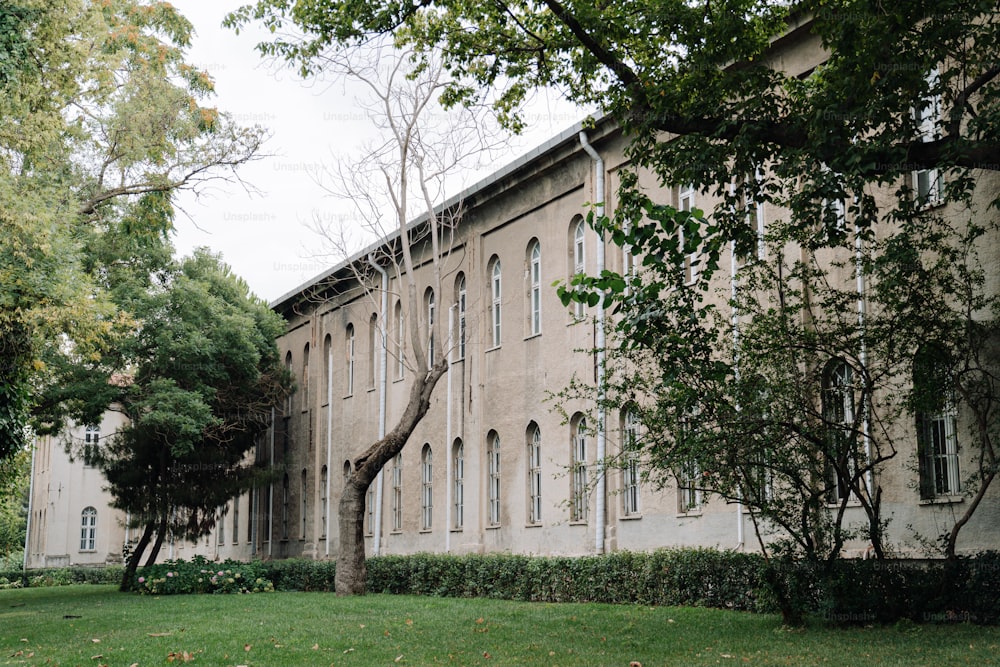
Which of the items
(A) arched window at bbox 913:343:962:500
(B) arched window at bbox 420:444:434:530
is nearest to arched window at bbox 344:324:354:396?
(B) arched window at bbox 420:444:434:530

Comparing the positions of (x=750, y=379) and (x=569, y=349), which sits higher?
(x=569, y=349)

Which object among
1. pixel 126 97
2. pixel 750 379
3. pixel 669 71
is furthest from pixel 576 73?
pixel 126 97

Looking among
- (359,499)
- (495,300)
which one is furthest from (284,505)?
(359,499)

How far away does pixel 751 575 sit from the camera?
50.8ft

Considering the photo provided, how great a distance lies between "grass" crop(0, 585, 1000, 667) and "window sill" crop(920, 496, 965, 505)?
2.66 m

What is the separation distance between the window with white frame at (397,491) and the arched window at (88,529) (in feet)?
103

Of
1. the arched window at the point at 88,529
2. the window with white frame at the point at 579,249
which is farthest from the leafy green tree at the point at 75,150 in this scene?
the arched window at the point at 88,529

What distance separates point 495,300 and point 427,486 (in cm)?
594

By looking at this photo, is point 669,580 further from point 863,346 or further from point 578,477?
point 578,477

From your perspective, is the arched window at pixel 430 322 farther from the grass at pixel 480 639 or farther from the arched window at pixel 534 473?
the grass at pixel 480 639

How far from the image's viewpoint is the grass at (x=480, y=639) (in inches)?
449

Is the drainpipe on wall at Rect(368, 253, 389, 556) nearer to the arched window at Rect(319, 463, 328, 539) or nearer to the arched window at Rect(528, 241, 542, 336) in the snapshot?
the arched window at Rect(319, 463, 328, 539)

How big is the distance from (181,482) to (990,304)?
2403 cm

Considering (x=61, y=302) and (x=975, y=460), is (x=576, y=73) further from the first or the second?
(x=61, y=302)
